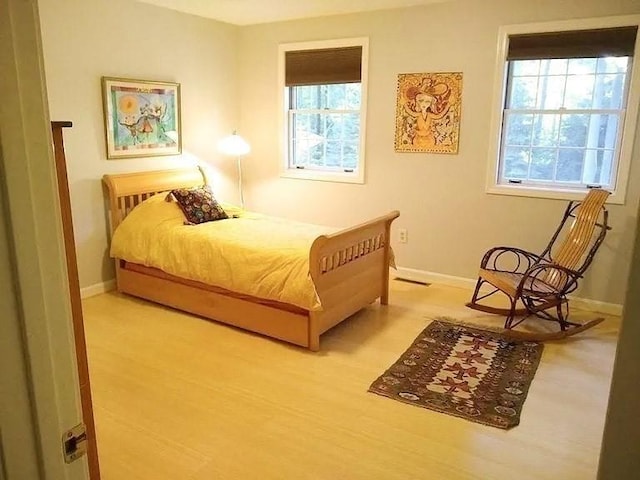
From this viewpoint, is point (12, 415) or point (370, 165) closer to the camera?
point (12, 415)

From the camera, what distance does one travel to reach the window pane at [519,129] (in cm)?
446

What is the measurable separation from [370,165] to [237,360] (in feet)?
8.39

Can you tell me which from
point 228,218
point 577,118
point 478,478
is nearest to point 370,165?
point 228,218

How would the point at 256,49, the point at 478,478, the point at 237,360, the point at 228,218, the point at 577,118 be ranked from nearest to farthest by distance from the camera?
the point at 478,478 < the point at 237,360 < the point at 577,118 < the point at 228,218 < the point at 256,49

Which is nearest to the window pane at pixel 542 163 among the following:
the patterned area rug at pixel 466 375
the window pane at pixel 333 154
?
the patterned area rug at pixel 466 375

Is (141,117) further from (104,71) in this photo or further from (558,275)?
(558,275)

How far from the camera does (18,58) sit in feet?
2.24

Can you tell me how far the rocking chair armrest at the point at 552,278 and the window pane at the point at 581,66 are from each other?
1.62 m

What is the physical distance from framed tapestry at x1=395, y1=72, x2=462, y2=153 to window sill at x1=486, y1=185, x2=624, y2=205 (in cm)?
53

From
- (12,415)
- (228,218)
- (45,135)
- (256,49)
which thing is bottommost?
(228,218)

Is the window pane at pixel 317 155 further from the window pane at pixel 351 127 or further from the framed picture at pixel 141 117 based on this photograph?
the framed picture at pixel 141 117

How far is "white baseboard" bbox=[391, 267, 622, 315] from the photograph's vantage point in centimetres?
424

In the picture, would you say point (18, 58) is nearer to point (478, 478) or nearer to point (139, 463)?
point (139, 463)

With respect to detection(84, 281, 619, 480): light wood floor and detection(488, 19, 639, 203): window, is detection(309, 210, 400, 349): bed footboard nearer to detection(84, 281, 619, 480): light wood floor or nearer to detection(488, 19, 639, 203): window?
detection(84, 281, 619, 480): light wood floor
